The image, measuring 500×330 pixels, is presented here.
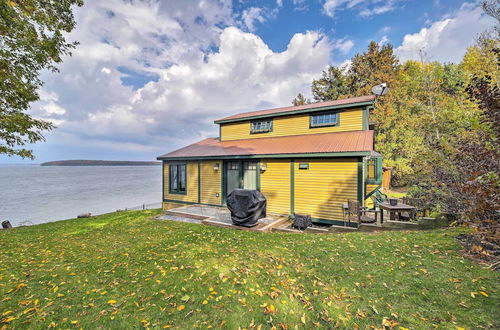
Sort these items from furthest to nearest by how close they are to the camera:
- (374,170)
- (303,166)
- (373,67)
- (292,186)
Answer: (373,67) → (374,170) → (292,186) → (303,166)

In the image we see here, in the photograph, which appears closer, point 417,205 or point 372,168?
point 417,205

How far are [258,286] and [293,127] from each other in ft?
31.3

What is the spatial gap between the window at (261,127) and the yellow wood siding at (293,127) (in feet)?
0.68

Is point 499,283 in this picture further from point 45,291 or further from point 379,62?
point 379,62

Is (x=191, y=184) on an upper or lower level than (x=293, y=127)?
lower

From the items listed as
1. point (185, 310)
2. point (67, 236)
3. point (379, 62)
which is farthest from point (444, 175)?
point (379, 62)

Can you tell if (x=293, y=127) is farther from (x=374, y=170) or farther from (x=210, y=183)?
(x=210, y=183)

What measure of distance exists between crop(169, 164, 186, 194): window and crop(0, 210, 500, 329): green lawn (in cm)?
702

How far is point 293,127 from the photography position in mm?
11797

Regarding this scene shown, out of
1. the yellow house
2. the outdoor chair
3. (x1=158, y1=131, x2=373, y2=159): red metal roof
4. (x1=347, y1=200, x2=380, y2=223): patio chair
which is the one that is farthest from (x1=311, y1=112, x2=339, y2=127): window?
the outdoor chair

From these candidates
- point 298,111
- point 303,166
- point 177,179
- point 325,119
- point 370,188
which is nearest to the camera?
point 370,188

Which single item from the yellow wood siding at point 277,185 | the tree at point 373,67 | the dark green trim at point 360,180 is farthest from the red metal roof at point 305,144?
the tree at point 373,67

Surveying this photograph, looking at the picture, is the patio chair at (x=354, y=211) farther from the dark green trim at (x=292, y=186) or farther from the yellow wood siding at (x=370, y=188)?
the dark green trim at (x=292, y=186)

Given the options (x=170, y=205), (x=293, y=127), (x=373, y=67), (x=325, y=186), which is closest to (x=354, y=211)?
(x=325, y=186)
